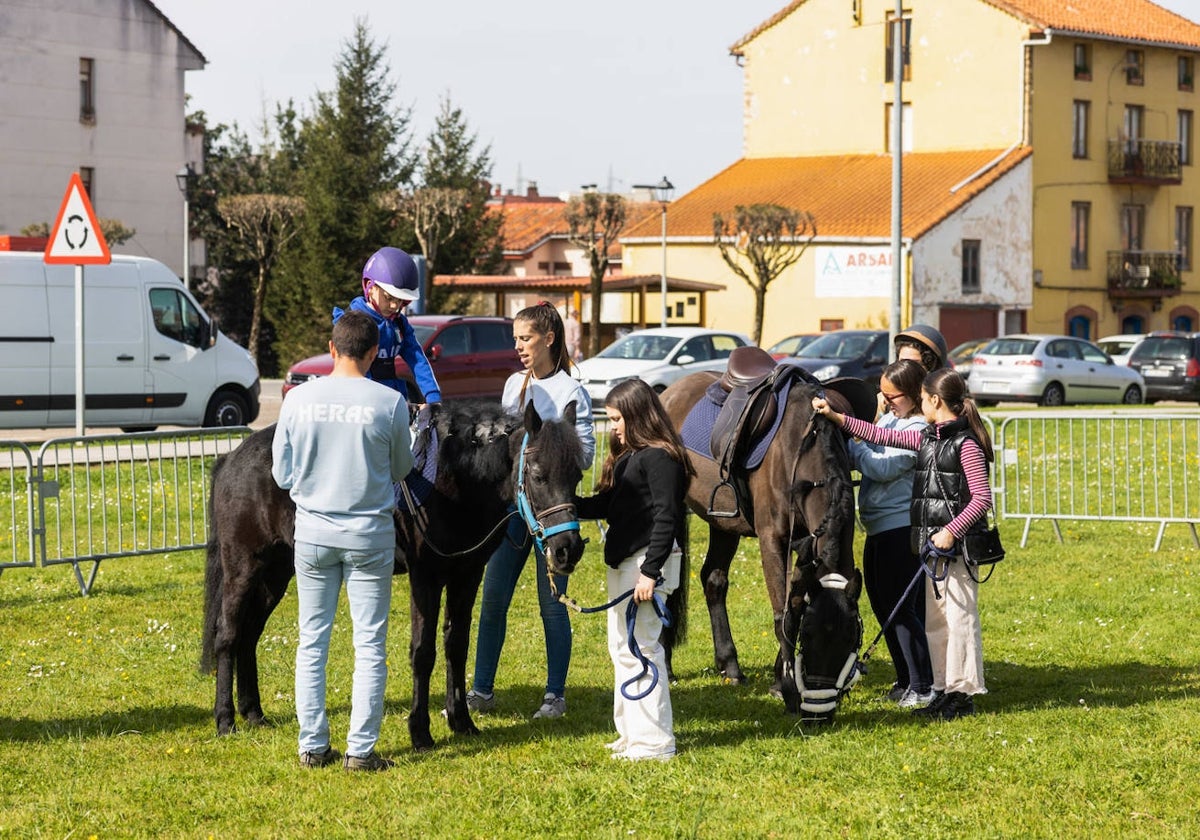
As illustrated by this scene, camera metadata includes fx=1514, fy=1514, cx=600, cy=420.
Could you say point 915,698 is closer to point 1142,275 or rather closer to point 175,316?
point 175,316

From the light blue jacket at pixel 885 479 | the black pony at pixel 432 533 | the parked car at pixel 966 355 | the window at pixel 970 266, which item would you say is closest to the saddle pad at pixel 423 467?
the black pony at pixel 432 533

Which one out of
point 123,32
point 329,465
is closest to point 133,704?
point 329,465

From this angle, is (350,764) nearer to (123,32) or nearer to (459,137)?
(123,32)

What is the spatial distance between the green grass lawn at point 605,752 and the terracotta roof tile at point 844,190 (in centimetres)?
3715

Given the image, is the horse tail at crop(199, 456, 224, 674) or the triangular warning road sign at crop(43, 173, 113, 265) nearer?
the horse tail at crop(199, 456, 224, 674)

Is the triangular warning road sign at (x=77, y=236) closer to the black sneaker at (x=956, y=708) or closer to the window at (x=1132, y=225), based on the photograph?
the black sneaker at (x=956, y=708)

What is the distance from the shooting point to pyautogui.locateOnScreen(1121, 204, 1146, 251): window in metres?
53.1

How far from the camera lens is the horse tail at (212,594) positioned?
7633 mm

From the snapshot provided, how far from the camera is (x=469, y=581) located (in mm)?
7051

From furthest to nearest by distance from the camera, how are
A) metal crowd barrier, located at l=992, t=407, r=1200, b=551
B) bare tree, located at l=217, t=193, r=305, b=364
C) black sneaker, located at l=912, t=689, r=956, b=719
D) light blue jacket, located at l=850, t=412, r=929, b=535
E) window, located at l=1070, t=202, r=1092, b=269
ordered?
window, located at l=1070, t=202, r=1092, b=269 < bare tree, located at l=217, t=193, r=305, b=364 < metal crowd barrier, located at l=992, t=407, r=1200, b=551 < light blue jacket, located at l=850, t=412, r=929, b=535 < black sneaker, located at l=912, t=689, r=956, b=719

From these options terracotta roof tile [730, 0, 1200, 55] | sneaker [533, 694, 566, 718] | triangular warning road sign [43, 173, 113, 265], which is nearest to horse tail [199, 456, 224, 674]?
sneaker [533, 694, 566, 718]

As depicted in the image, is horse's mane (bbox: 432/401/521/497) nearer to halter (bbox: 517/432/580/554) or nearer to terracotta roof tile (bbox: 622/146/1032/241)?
halter (bbox: 517/432/580/554)

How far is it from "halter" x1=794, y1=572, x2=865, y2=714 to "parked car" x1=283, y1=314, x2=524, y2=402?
53.1ft

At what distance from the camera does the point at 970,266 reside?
46.8 meters
